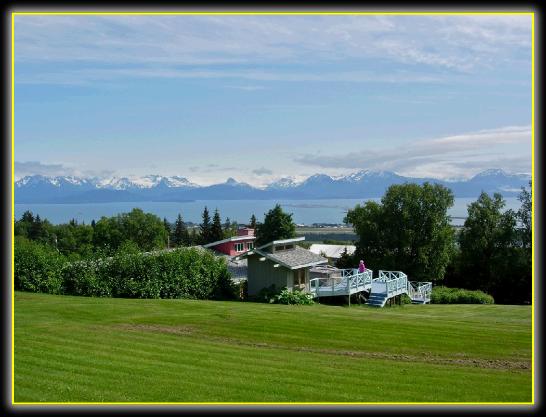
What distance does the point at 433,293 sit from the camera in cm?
3612

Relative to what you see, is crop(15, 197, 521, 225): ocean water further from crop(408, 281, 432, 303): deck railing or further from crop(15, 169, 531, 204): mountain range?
crop(408, 281, 432, 303): deck railing

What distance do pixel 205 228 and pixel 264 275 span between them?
175 feet

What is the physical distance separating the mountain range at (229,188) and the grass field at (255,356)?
26252 mm

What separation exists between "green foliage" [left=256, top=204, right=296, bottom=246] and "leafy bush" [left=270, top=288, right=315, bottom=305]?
106 ft

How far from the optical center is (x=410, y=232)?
45.9 m

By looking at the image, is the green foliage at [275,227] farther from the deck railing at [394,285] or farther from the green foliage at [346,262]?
the deck railing at [394,285]

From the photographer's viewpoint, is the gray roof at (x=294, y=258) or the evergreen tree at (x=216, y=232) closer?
the gray roof at (x=294, y=258)

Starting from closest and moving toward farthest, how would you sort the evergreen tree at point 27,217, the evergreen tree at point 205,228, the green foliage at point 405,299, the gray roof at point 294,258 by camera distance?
the gray roof at point 294,258
the green foliage at point 405,299
the evergreen tree at point 205,228
the evergreen tree at point 27,217

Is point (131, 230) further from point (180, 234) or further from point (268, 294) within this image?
point (268, 294)

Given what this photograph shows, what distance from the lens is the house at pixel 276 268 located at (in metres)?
28.7

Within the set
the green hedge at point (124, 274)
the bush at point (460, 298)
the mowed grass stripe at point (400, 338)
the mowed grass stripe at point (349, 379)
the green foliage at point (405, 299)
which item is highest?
the green hedge at point (124, 274)

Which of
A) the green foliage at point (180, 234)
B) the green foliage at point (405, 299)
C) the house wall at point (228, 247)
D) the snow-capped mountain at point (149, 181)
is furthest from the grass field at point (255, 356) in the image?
the green foliage at point (180, 234)

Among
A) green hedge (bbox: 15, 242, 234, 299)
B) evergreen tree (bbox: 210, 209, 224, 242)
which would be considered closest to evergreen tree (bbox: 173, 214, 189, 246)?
evergreen tree (bbox: 210, 209, 224, 242)

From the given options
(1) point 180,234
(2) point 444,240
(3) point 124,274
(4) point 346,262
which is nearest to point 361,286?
(3) point 124,274
